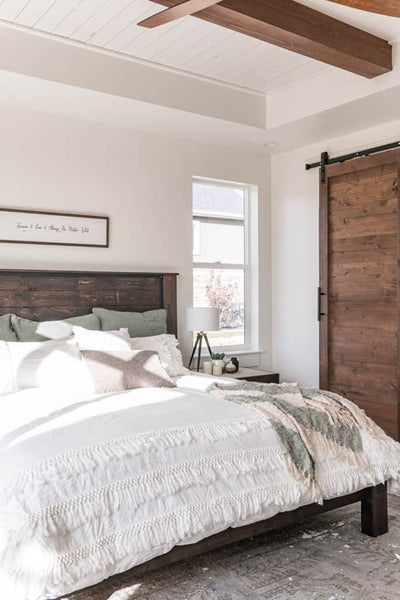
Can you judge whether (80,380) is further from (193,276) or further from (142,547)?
(193,276)

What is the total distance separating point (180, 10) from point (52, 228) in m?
2.29

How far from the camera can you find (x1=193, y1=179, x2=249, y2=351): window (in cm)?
533

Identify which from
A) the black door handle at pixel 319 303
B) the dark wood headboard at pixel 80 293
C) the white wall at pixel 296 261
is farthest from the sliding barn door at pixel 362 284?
the dark wood headboard at pixel 80 293

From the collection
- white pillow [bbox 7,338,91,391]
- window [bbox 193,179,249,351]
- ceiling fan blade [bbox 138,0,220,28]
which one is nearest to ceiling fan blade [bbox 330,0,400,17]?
ceiling fan blade [bbox 138,0,220,28]

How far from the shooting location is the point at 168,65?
4.16m

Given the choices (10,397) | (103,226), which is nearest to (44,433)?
(10,397)

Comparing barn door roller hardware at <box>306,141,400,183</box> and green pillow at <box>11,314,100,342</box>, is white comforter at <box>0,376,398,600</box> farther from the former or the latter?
barn door roller hardware at <box>306,141,400,183</box>

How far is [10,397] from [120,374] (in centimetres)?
62

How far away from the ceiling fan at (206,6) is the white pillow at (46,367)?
1904 millimetres

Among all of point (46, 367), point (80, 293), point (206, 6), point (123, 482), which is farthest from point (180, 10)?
point (80, 293)

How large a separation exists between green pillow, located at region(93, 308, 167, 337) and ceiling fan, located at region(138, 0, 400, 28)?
86.4 inches

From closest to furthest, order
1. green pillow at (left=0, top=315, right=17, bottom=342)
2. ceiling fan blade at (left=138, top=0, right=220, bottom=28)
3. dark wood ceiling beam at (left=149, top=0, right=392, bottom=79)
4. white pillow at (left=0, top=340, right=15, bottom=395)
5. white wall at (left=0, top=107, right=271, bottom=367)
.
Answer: ceiling fan blade at (left=138, top=0, right=220, bottom=28), dark wood ceiling beam at (left=149, top=0, right=392, bottom=79), white pillow at (left=0, top=340, right=15, bottom=395), green pillow at (left=0, top=315, right=17, bottom=342), white wall at (left=0, top=107, right=271, bottom=367)

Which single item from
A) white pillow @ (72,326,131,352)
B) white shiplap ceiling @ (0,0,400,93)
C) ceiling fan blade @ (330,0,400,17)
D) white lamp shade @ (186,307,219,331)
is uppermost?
white shiplap ceiling @ (0,0,400,93)

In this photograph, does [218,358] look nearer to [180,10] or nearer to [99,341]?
[99,341]
